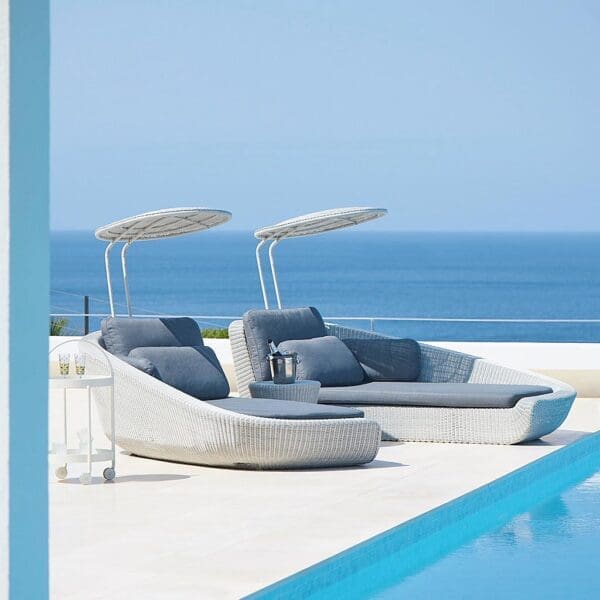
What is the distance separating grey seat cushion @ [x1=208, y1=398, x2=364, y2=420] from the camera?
6.79 m

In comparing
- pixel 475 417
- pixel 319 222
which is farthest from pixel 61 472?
pixel 319 222

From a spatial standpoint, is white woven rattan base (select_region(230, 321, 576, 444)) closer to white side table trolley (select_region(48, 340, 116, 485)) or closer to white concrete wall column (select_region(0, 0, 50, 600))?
white side table trolley (select_region(48, 340, 116, 485))

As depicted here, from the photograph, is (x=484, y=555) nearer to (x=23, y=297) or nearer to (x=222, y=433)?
(x=222, y=433)

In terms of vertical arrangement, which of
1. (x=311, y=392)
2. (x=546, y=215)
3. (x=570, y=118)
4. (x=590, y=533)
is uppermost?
(x=570, y=118)

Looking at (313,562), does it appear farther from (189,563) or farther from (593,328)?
(593,328)

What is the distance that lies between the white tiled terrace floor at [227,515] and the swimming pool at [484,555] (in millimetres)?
71

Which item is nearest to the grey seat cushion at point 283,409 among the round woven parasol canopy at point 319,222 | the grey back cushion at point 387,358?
the grey back cushion at point 387,358

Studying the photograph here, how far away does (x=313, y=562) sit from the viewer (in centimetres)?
458

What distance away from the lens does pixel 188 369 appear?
24.3ft

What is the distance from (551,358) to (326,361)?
3.02 metres

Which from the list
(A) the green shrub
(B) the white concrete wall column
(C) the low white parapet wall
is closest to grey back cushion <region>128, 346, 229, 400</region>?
(C) the low white parapet wall

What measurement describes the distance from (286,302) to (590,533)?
172ft

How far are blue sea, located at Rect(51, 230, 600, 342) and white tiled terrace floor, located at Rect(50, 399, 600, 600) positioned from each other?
4026 centimetres

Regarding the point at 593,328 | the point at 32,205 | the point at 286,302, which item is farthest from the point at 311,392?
the point at 286,302
